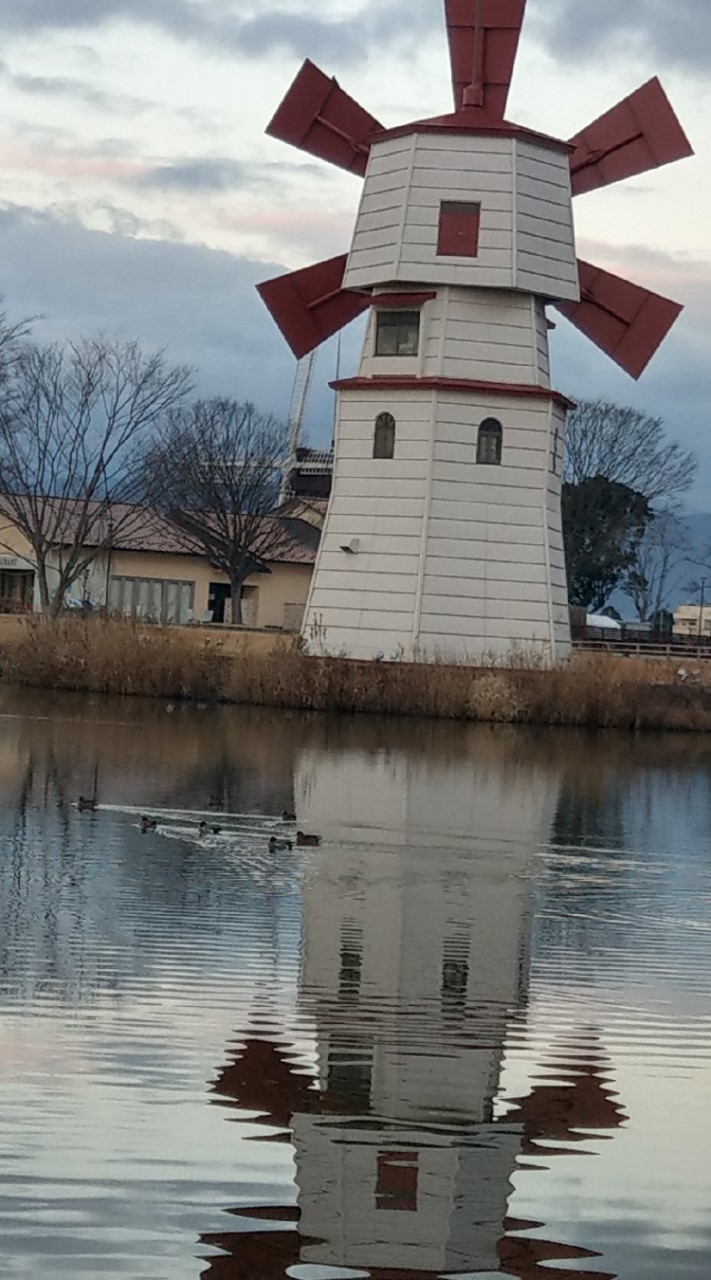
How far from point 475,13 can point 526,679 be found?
36.3ft

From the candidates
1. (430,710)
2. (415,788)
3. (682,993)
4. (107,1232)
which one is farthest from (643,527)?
(107,1232)

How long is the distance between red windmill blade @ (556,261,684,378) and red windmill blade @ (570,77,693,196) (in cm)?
155

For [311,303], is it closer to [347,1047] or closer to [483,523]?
[483,523]

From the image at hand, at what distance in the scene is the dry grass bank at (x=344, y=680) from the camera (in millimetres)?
36750

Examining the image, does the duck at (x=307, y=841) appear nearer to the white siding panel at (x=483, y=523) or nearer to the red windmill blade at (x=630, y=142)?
the white siding panel at (x=483, y=523)

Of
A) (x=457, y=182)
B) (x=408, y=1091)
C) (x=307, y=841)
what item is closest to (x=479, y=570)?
(x=457, y=182)

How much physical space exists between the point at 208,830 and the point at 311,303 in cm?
2062

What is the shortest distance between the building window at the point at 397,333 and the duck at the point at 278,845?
789 inches

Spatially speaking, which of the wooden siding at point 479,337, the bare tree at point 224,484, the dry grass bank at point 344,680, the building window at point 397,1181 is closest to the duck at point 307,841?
the building window at point 397,1181

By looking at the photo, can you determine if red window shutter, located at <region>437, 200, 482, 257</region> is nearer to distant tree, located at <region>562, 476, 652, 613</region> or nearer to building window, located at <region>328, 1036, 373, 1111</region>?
building window, located at <region>328, 1036, 373, 1111</region>

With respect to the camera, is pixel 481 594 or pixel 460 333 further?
pixel 481 594

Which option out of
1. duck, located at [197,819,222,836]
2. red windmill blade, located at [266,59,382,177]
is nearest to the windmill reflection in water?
duck, located at [197,819,222,836]

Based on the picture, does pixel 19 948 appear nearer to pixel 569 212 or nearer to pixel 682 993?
pixel 682 993

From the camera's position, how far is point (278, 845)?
17.2 m
